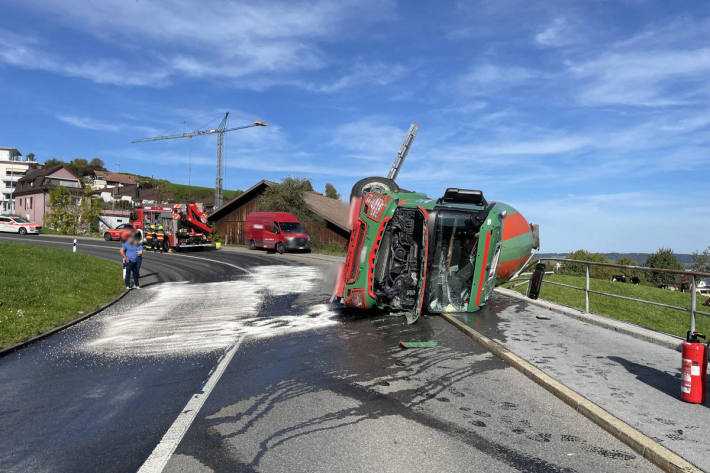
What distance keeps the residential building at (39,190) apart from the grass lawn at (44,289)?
203 ft

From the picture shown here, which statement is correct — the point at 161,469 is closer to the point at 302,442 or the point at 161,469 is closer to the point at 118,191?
the point at 302,442

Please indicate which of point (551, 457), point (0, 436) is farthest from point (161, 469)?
point (551, 457)

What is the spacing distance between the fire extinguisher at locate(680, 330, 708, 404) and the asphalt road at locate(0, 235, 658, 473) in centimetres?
135

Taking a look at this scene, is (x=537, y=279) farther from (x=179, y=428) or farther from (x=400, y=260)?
(x=179, y=428)

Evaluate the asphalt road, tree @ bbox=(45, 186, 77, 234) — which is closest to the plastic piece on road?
the asphalt road

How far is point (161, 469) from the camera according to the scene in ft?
12.3

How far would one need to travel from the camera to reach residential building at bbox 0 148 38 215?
95938mm

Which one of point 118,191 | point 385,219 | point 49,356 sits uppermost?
point 118,191

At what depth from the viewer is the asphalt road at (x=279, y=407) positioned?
3971 mm

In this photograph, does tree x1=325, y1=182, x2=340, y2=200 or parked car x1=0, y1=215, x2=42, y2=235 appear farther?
tree x1=325, y1=182, x2=340, y2=200

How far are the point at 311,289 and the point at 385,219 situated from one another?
6551 mm

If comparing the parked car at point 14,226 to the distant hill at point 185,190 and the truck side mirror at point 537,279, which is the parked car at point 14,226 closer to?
the truck side mirror at point 537,279

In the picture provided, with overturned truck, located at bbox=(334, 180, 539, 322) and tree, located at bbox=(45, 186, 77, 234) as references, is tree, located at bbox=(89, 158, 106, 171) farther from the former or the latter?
overturned truck, located at bbox=(334, 180, 539, 322)

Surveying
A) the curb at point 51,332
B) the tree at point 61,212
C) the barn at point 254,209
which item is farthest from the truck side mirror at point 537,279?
the tree at point 61,212
